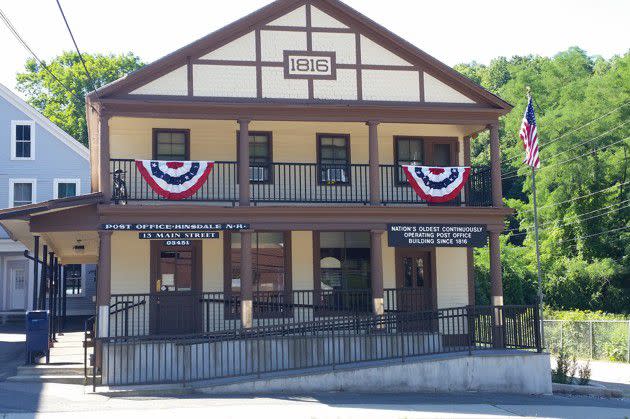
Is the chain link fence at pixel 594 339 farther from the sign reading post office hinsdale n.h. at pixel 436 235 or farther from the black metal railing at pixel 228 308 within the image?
the black metal railing at pixel 228 308

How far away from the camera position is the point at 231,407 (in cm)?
1570

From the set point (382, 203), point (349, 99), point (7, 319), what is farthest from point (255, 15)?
point (7, 319)

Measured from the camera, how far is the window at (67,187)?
3794 centimetres

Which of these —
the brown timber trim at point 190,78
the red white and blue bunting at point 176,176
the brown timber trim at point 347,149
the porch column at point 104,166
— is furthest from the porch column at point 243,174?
the brown timber trim at point 347,149

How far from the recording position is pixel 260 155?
23.5 metres

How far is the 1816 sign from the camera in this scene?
21562mm

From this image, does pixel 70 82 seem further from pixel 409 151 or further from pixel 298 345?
pixel 298 345

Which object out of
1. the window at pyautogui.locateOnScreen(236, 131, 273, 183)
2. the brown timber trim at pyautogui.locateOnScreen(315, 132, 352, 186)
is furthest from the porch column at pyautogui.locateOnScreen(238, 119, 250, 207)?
the brown timber trim at pyautogui.locateOnScreen(315, 132, 352, 186)

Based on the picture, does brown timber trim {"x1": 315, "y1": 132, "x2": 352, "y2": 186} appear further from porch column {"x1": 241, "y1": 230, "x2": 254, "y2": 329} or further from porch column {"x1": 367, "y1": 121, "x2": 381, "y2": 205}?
porch column {"x1": 241, "y1": 230, "x2": 254, "y2": 329}

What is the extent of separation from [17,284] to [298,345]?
864 inches

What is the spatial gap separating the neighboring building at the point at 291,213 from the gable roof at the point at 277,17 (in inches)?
1.8

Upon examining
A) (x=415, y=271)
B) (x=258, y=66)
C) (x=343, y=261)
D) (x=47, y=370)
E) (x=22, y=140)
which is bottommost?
(x=47, y=370)

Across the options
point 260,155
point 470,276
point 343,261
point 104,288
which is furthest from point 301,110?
point 470,276

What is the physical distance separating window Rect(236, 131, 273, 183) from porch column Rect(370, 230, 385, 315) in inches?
153
